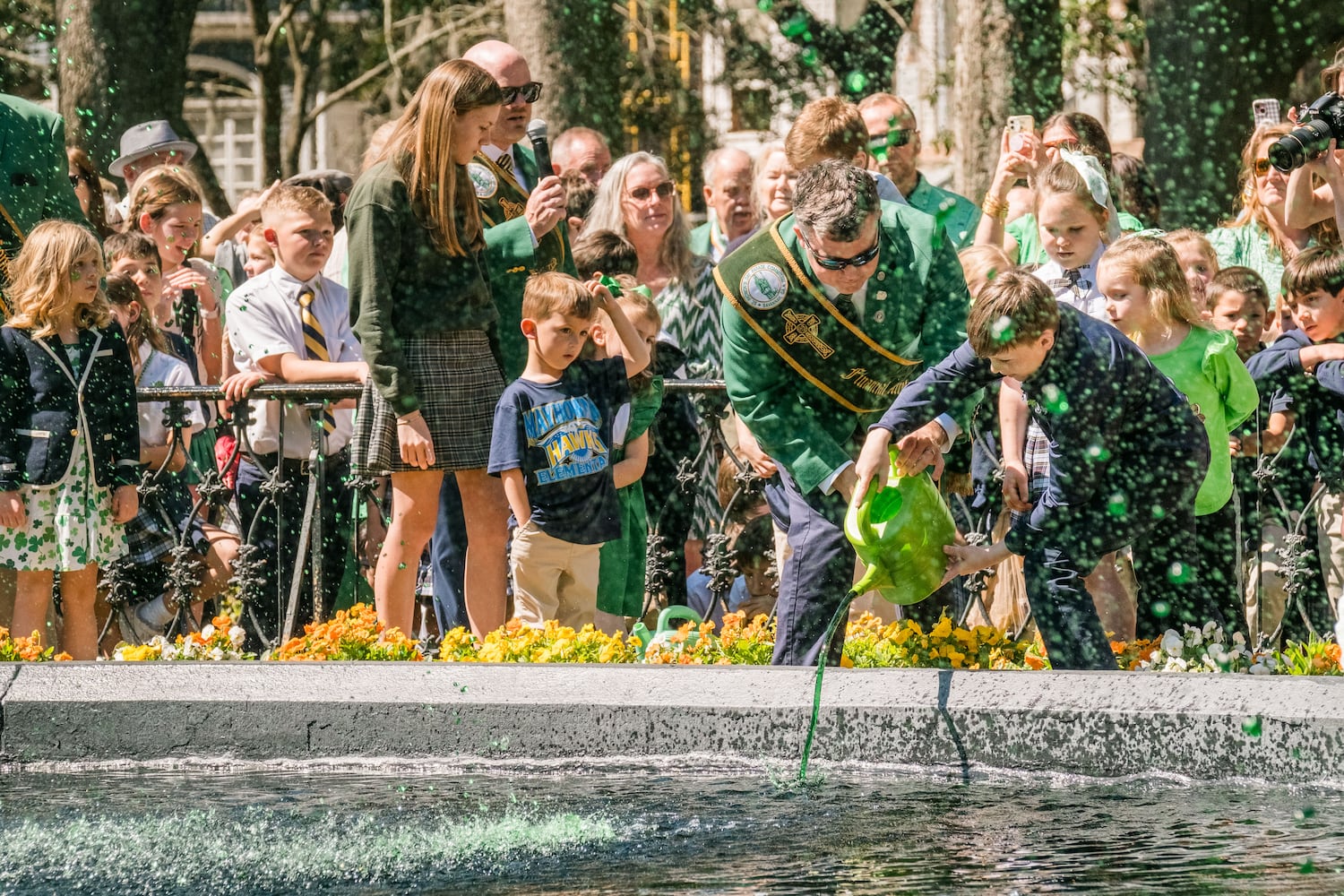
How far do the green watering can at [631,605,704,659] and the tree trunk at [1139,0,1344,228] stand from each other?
260 inches

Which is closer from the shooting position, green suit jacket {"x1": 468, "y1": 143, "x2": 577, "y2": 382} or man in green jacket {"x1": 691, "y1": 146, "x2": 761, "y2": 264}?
green suit jacket {"x1": 468, "y1": 143, "x2": 577, "y2": 382}

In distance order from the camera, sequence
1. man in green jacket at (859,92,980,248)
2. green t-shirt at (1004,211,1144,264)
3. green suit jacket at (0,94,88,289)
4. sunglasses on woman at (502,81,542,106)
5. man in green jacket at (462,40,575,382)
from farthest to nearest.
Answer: man in green jacket at (859,92,980,248), green t-shirt at (1004,211,1144,264), green suit jacket at (0,94,88,289), sunglasses on woman at (502,81,542,106), man in green jacket at (462,40,575,382)

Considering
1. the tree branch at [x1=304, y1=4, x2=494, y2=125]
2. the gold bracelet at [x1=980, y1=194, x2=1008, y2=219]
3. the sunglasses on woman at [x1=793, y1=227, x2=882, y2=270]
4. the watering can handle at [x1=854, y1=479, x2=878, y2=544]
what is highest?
the tree branch at [x1=304, y1=4, x2=494, y2=125]

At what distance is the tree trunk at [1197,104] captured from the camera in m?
12.3

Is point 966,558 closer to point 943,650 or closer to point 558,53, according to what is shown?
point 943,650

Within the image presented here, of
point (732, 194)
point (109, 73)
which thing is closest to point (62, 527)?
point (732, 194)

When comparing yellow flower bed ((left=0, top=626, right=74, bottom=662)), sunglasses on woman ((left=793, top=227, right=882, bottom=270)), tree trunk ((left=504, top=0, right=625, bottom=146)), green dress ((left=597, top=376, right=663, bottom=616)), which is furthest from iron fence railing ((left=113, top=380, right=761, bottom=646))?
tree trunk ((left=504, top=0, right=625, bottom=146))

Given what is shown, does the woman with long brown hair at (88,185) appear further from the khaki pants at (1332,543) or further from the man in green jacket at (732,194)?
the khaki pants at (1332,543)

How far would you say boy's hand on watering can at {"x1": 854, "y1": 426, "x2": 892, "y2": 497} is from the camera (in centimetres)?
539

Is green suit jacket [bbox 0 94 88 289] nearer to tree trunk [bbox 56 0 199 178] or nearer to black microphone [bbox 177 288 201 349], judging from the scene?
black microphone [bbox 177 288 201 349]

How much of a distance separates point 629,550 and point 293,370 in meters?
1.46

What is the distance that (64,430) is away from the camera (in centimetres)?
663

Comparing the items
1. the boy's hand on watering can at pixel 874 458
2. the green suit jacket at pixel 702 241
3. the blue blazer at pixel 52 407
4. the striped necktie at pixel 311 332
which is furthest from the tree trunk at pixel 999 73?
the boy's hand on watering can at pixel 874 458

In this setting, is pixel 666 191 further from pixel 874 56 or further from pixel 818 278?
pixel 874 56
